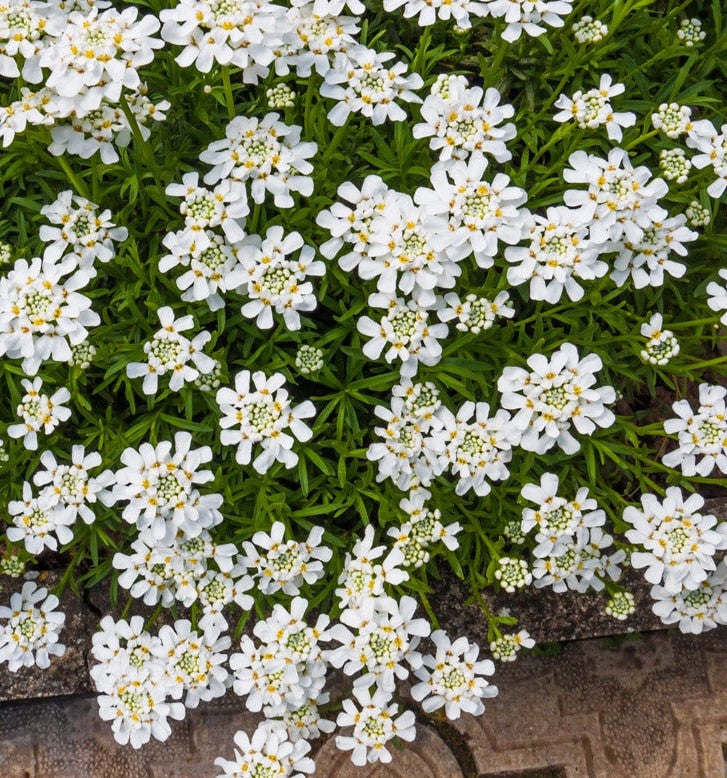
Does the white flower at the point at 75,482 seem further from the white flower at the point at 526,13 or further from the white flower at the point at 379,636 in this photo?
the white flower at the point at 526,13

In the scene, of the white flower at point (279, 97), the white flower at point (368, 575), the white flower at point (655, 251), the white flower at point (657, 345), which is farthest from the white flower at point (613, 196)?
the white flower at point (368, 575)

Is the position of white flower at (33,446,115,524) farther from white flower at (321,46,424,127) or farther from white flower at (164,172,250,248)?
white flower at (321,46,424,127)

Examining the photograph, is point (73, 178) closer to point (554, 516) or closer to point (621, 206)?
point (621, 206)

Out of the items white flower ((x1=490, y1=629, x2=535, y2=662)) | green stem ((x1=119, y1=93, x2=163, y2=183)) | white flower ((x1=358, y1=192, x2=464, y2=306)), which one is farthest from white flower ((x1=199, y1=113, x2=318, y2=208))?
white flower ((x1=490, y1=629, x2=535, y2=662))

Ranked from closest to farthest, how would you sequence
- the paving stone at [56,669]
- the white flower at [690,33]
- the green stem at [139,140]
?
the green stem at [139,140] → the white flower at [690,33] → the paving stone at [56,669]

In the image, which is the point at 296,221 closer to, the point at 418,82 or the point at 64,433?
the point at 418,82

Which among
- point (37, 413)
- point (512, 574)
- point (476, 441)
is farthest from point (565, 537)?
point (37, 413)
